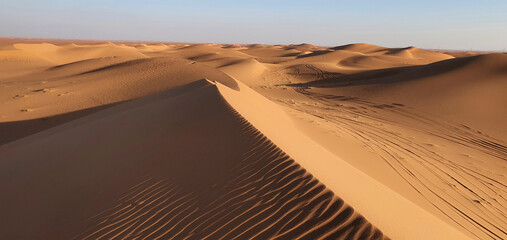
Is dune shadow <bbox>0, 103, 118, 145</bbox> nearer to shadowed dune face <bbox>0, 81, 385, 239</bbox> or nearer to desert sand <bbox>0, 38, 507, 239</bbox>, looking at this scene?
desert sand <bbox>0, 38, 507, 239</bbox>

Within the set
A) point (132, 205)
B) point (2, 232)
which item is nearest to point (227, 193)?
point (132, 205)

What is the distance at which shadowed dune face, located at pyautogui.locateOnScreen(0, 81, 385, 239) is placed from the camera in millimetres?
3232

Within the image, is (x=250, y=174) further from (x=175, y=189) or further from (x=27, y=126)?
(x=27, y=126)

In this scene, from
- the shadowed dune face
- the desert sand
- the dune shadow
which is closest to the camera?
the shadowed dune face

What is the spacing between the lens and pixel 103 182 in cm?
485

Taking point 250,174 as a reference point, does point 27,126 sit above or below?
below

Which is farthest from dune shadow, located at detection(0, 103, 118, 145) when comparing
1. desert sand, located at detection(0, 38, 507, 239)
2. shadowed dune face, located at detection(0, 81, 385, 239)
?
shadowed dune face, located at detection(0, 81, 385, 239)

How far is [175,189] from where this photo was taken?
4211mm

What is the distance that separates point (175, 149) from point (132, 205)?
→ 140 centimetres

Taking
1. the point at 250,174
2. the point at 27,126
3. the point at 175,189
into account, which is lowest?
the point at 27,126

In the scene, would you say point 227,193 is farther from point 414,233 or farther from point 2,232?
point 2,232

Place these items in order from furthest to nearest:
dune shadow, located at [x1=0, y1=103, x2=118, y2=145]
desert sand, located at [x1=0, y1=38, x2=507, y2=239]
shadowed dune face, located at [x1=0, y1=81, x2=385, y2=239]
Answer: dune shadow, located at [x1=0, y1=103, x2=118, y2=145] → desert sand, located at [x1=0, y1=38, x2=507, y2=239] → shadowed dune face, located at [x1=0, y1=81, x2=385, y2=239]

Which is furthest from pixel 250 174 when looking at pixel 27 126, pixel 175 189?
pixel 27 126

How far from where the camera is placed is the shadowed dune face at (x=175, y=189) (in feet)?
10.6
